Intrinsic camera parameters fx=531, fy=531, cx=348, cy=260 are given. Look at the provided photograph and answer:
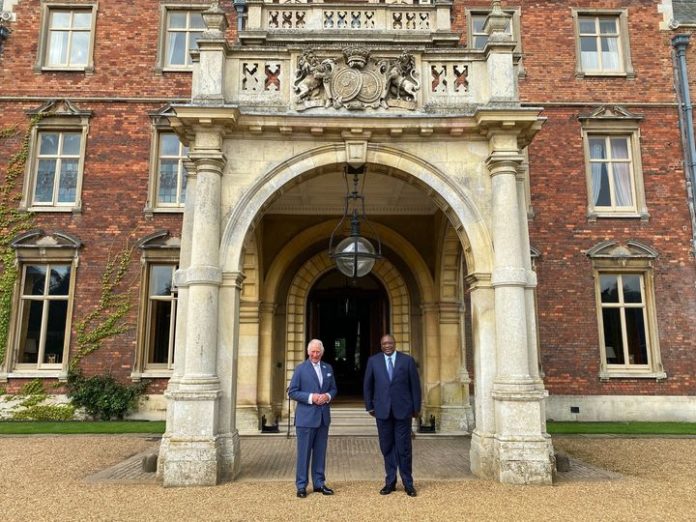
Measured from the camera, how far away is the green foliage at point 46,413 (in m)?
12.3

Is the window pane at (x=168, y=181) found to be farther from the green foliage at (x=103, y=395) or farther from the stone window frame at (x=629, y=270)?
the stone window frame at (x=629, y=270)

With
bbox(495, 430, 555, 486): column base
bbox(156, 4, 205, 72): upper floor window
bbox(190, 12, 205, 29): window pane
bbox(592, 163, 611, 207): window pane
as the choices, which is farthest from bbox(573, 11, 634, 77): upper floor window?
bbox(495, 430, 555, 486): column base

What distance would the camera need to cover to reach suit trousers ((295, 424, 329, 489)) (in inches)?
235

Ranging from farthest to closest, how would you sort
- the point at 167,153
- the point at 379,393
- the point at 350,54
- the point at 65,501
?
the point at 167,153 → the point at 350,54 → the point at 379,393 → the point at 65,501

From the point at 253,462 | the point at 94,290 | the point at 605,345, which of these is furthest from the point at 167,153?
the point at 605,345

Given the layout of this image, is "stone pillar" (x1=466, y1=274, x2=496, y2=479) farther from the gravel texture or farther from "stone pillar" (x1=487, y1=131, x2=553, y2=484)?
the gravel texture

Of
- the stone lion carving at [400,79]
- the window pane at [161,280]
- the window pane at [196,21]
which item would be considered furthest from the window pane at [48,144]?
the stone lion carving at [400,79]

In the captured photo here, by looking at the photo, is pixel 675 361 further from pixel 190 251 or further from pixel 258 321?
pixel 190 251

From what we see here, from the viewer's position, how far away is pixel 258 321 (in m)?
11.1

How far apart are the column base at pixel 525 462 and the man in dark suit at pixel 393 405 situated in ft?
4.01

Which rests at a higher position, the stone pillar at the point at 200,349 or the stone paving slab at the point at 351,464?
the stone pillar at the point at 200,349

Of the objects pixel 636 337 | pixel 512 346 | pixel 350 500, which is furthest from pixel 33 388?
pixel 636 337

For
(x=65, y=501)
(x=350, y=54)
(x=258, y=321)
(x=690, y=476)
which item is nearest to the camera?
(x=65, y=501)

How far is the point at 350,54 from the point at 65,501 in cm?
654
